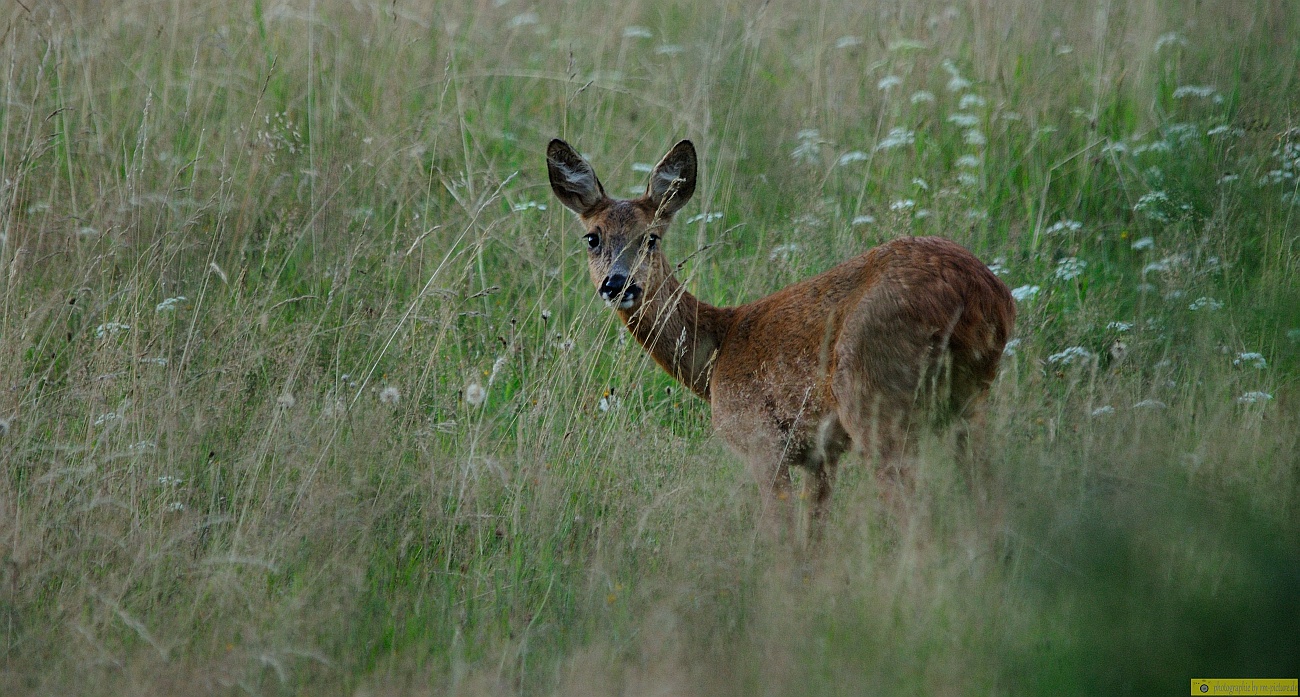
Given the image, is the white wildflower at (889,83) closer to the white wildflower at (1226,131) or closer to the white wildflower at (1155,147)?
the white wildflower at (1155,147)

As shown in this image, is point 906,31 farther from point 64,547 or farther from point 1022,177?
point 64,547

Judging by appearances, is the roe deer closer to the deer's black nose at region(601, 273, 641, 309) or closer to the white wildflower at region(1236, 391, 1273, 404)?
the deer's black nose at region(601, 273, 641, 309)

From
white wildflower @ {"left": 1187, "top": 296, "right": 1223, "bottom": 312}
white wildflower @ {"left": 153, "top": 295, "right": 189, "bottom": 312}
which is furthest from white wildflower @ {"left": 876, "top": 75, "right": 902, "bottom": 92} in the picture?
white wildflower @ {"left": 153, "top": 295, "right": 189, "bottom": 312}

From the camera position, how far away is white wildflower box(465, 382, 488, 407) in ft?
16.2

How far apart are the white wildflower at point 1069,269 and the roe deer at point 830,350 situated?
1550 millimetres

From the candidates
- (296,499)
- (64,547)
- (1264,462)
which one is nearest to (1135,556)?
(1264,462)

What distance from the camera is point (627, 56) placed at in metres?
8.27

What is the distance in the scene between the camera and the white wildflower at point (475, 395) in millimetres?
4930

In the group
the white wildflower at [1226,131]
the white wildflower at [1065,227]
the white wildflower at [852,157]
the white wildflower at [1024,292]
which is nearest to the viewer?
the white wildflower at [1024,292]

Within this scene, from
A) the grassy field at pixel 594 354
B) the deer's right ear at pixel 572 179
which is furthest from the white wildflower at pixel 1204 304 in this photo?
the deer's right ear at pixel 572 179

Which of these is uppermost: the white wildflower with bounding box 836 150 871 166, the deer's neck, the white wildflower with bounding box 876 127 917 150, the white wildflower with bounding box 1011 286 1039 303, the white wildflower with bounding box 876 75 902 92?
the white wildflower with bounding box 876 75 902 92

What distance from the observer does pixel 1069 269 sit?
239 inches

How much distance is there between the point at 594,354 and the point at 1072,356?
209cm

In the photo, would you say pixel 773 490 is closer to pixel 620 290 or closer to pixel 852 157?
pixel 620 290
